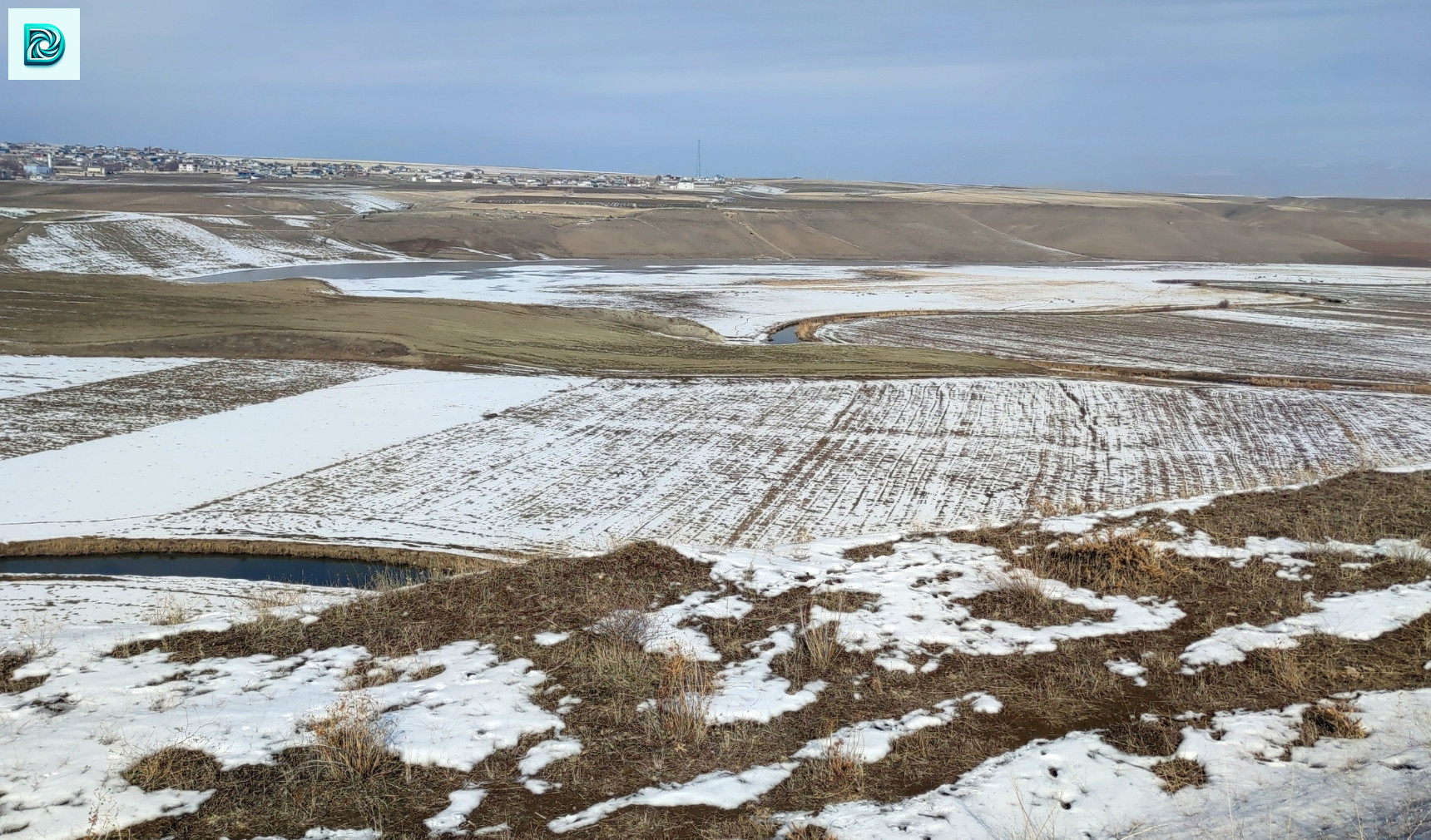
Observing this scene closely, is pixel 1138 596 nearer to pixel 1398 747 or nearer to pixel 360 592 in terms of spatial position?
pixel 1398 747

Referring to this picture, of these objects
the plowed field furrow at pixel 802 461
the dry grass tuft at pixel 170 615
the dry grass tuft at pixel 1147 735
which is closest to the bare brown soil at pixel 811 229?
the plowed field furrow at pixel 802 461

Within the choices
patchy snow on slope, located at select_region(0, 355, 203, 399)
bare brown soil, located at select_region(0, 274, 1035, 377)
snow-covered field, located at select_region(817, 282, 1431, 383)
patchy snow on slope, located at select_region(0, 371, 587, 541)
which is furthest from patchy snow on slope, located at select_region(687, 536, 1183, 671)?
snow-covered field, located at select_region(817, 282, 1431, 383)

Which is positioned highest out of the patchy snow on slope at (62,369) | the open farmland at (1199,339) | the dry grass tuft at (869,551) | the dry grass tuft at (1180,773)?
the open farmland at (1199,339)

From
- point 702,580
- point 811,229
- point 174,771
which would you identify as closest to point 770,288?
point 811,229

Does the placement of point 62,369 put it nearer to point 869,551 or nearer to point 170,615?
point 170,615

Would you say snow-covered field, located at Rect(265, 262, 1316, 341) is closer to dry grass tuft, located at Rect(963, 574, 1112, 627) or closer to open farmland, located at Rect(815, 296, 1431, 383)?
open farmland, located at Rect(815, 296, 1431, 383)

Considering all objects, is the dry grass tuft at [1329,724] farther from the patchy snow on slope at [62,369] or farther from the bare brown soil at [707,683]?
the patchy snow on slope at [62,369]
